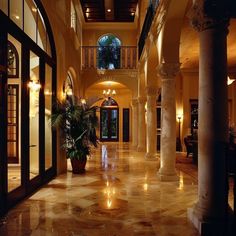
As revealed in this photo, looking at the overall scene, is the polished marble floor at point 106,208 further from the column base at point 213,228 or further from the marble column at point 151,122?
the marble column at point 151,122

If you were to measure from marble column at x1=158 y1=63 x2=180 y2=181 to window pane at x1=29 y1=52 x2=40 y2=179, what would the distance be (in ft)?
10.6

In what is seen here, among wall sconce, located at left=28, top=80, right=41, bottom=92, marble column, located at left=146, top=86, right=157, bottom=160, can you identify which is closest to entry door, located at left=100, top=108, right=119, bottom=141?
marble column, located at left=146, top=86, right=157, bottom=160

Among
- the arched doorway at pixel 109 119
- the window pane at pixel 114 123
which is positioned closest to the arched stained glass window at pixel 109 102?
the arched doorway at pixel 109 119

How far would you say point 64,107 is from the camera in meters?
8.83

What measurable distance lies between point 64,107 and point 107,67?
10.9 meters

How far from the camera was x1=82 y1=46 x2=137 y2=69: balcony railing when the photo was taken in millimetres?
19016

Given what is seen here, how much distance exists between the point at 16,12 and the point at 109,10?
12.4 metres

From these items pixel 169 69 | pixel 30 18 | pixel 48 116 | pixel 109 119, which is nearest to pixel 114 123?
pixel 109 119

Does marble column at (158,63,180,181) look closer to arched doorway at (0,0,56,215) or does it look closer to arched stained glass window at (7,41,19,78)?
arched doorway at (0,0,56,215)

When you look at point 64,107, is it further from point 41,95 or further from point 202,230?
point 202,230

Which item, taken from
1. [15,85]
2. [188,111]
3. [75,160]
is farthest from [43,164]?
[188,111]

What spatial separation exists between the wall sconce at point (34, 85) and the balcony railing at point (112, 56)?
478 inches

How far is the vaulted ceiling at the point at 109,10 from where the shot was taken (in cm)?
1648

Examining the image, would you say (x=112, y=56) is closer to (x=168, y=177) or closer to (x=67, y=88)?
(x=67, y=88)
